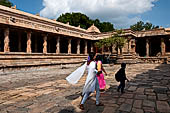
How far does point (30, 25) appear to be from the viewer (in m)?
16.0

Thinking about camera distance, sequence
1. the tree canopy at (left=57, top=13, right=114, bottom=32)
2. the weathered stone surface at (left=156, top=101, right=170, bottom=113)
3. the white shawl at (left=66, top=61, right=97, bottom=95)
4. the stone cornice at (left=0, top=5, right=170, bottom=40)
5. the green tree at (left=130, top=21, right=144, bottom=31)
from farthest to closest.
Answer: the green tree at (left=130, top=21, right=144, bottom=31)
the tree canopy at (left=57, top=13, right=114, bottom=32)
the stone cornice at (left=0, top=5, right=170, bottom=40)
the white shawl at (left=66, top=61, right=97, bottom=95)
the weathered stone surface at (left=156, top=101, right=170, bottom=113)

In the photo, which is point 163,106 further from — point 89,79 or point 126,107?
point 89,79

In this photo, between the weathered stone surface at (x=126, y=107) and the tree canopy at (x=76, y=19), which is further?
the tree canopy at (x=76, y=19)

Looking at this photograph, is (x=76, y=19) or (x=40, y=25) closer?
(x=40, y=25)

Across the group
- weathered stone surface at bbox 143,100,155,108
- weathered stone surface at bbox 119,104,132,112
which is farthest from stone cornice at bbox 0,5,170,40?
weathered stone surface at bbox 143,100,155,108

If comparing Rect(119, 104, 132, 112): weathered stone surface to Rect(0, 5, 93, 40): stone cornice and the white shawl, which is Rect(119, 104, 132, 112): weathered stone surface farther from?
Rect(0, 5, 93, 40): stone cornice

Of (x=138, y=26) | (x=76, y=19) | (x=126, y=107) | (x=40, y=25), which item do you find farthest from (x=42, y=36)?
(x=138, y=26)

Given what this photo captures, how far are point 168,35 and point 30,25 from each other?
76.6ft

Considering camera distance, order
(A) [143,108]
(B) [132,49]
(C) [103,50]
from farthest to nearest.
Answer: (C) [103,50] → (B) [132,49] → (A) [143,108]

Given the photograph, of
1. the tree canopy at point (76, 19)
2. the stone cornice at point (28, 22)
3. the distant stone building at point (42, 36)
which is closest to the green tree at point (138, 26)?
the tree canopy at point (76, 19)

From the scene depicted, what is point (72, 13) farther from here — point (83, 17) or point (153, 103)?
point (153, 103)

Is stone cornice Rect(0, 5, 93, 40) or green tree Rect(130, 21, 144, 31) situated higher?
green tree Rect(130, 21, 144, 31)

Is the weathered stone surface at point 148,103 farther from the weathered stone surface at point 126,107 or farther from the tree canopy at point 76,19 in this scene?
the tree canopy at point 76,19

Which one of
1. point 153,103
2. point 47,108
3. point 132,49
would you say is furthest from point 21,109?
point 132,49
